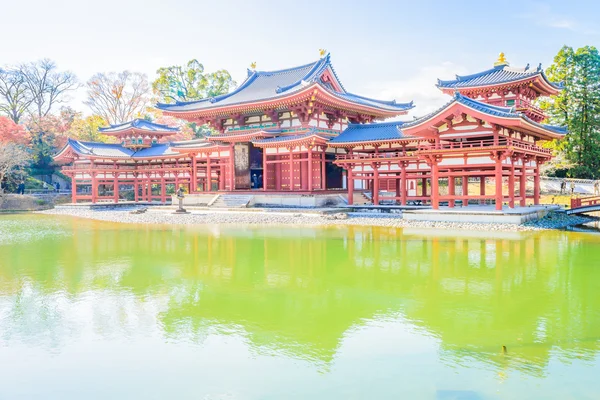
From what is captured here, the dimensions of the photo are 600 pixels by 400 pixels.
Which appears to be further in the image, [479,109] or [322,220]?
[322,220]

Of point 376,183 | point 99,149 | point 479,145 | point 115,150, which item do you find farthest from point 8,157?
point 479,145

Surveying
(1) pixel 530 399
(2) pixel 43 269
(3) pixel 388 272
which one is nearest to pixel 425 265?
(3) pixel 388 272

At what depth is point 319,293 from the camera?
7977 mm

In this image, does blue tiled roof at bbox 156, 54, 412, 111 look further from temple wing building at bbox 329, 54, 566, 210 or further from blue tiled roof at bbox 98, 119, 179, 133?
blue tiled roof at bbox 98, 119, 179, 133

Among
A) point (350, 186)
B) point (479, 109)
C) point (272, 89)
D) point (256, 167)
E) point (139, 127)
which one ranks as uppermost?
point (272, 89)

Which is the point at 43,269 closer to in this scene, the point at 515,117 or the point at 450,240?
the point at 450,240

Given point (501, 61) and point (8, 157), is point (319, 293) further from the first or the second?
point (8, 157)

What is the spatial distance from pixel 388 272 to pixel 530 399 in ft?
18.3

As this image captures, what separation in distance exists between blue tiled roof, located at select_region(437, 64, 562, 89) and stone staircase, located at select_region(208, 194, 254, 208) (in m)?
12.9

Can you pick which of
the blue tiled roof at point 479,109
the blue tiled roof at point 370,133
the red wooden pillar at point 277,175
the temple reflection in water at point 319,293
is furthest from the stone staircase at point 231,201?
the temple reflection in water at point 319,293

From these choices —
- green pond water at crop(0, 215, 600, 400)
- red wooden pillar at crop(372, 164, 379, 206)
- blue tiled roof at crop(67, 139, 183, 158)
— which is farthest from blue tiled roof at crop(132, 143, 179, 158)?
green pond water at crop(0, 215, 600, 400)

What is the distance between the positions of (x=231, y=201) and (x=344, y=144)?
24.9ft

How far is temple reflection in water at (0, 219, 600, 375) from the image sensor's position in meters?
5.77

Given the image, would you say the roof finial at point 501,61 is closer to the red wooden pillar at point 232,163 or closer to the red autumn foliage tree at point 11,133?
the red wooden pillar at point 232,163
